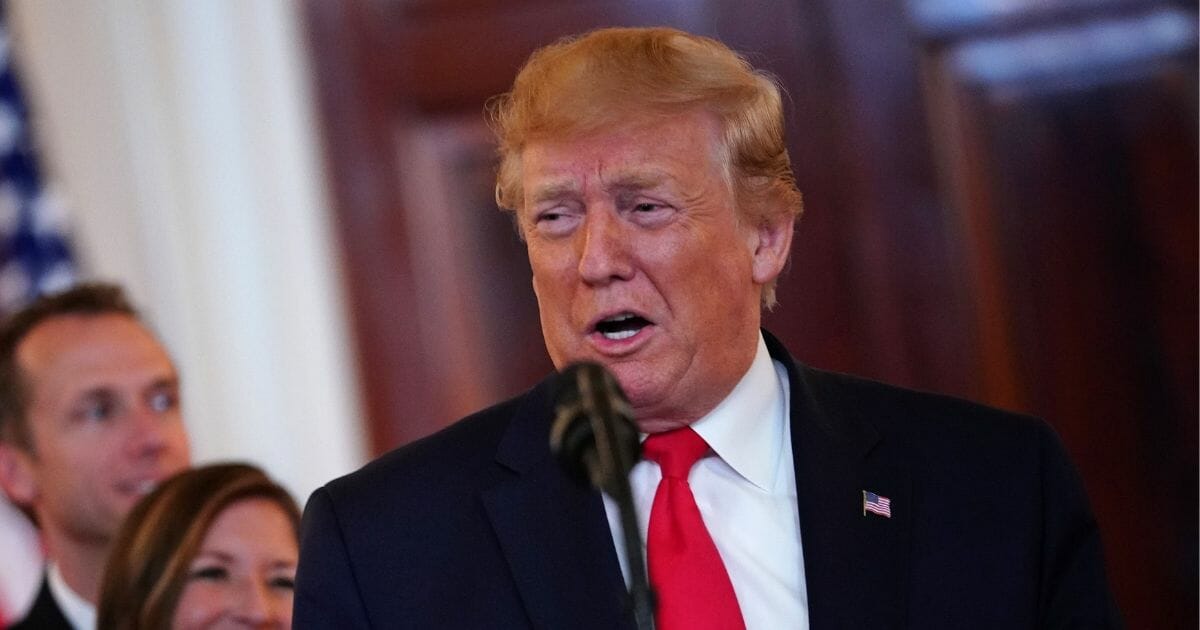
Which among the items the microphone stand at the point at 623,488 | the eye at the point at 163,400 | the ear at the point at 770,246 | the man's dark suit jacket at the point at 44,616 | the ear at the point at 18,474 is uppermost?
the ear at the point at 770,246

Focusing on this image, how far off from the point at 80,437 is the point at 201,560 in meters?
0.52

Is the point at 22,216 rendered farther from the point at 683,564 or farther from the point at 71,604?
the point at 683,564

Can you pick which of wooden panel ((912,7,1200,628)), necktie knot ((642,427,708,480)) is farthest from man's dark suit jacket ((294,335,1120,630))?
wooden panel ((912,7,1200,628))

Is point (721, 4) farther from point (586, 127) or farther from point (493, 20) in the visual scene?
point (586, 127)

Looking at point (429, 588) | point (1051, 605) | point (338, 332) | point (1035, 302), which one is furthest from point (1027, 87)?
point (429, 588)

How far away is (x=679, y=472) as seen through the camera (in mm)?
2188

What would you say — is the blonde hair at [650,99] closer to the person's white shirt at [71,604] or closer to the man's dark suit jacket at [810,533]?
the man's dark suit jacket at [810,533]

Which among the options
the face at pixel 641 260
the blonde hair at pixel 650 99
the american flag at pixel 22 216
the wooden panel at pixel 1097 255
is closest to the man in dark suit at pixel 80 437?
the american flag at pixel 22 216

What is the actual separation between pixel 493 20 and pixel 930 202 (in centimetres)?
112

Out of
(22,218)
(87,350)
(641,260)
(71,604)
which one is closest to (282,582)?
(71,604)

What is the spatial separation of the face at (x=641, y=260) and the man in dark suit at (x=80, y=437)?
1.39m

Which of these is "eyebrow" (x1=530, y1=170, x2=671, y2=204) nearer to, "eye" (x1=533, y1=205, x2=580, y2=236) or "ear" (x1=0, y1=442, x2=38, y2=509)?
"eye" (x1=533, y1=205, x2=580, y2=236)

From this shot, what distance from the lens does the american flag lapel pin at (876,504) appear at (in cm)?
217

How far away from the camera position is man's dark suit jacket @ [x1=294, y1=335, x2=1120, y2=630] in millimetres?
2055
